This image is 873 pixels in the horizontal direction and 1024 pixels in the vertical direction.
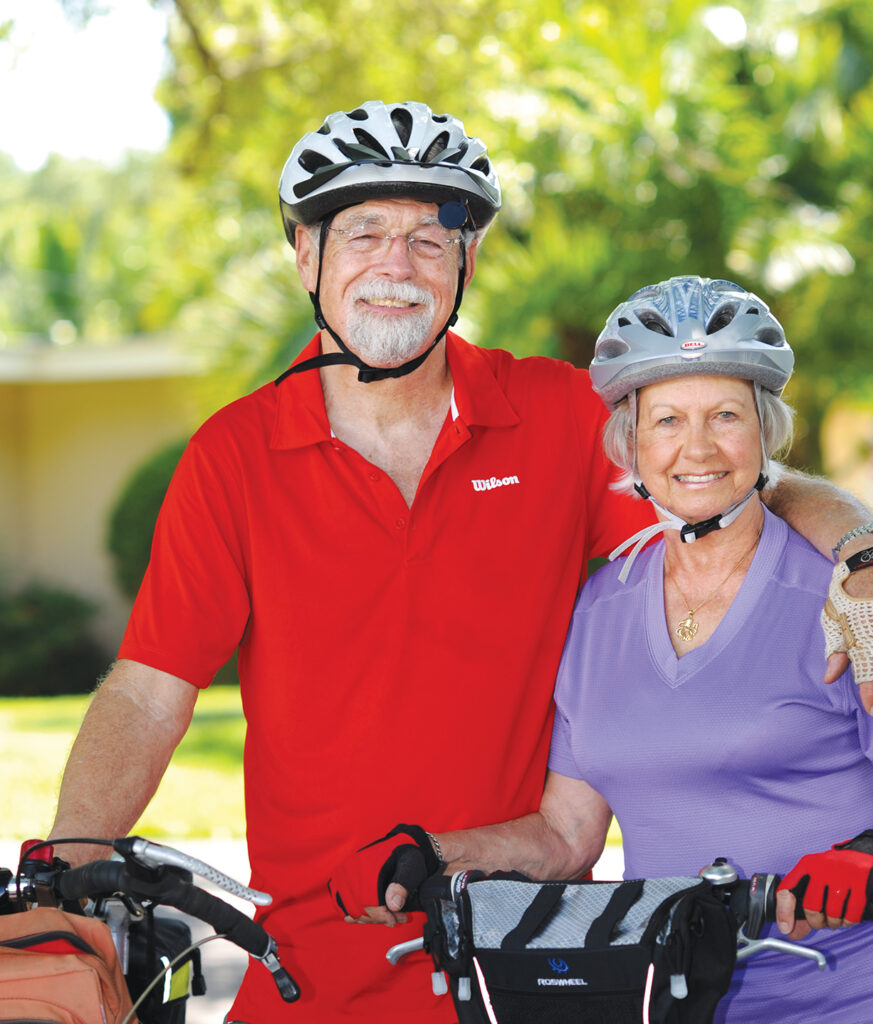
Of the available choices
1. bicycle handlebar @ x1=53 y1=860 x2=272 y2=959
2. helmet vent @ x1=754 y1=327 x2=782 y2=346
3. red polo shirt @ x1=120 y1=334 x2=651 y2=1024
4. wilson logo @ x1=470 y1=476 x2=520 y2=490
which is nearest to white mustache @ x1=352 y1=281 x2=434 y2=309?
red polo shirt @ x1=120 y1=334 x2=651 y2=1024

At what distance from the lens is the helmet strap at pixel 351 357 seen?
338 cm

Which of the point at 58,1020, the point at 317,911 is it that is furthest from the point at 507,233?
the point at 58,1020

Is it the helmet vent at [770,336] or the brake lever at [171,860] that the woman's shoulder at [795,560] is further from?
the brake lever at [171,860]

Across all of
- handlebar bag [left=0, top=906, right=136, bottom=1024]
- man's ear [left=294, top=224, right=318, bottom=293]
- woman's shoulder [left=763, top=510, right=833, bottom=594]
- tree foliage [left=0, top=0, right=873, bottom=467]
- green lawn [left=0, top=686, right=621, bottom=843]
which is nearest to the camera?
handlebar bag [left=0, top=906, right=136, bottom=1024]

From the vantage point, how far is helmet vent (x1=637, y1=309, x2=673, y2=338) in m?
3.15

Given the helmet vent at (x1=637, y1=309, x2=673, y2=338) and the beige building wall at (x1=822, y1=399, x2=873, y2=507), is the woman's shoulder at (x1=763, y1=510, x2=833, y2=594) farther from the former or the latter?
the beige building wall at (x1=822, y1=399, x2=873, y2=507)

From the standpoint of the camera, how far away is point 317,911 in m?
3.13

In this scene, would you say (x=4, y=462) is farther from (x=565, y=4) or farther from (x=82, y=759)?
(x=82, y=759)

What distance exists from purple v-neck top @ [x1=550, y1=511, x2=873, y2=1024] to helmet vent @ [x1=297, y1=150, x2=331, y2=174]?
142 centimetres

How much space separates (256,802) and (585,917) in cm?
112

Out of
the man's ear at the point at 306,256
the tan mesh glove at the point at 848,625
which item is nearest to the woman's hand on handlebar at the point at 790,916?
the tan mesh glove at the point at 848,625

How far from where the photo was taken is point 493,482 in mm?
3420

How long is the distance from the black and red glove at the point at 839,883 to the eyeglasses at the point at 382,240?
182cm

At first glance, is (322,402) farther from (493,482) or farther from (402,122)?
(402,122)
